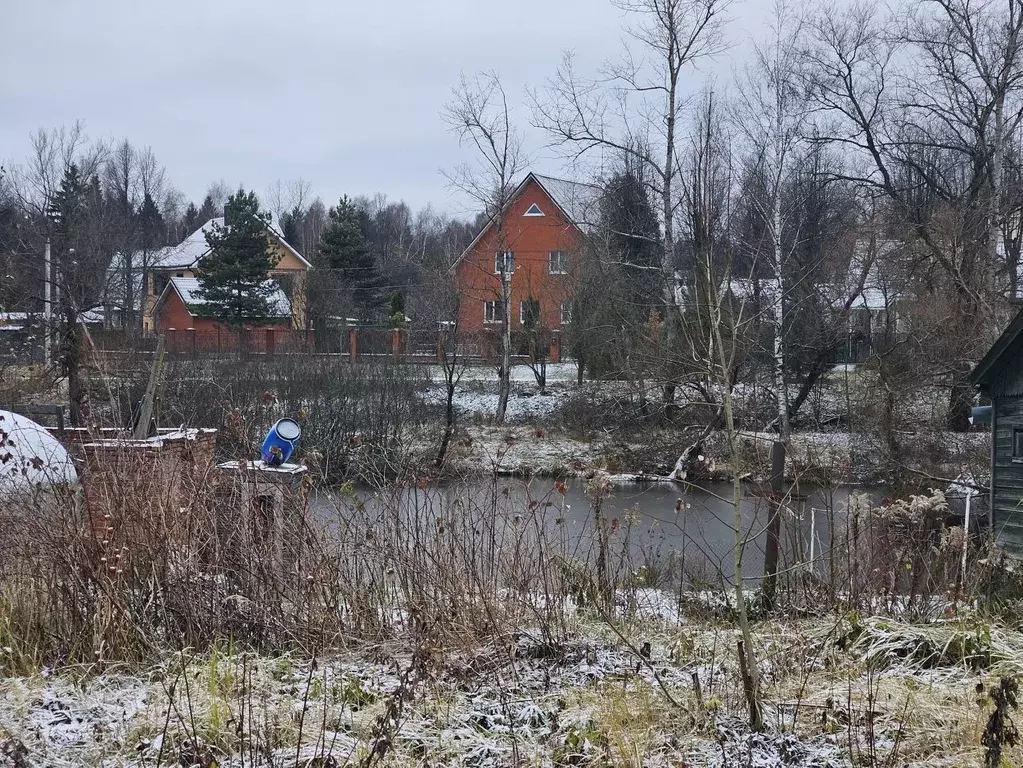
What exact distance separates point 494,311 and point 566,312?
11.0 feet

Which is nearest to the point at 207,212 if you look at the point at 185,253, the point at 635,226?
the point at 185,253

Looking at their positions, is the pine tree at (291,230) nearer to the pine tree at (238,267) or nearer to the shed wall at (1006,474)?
the pine tree at (238,267)

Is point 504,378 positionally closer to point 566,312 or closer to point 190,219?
point 566,312

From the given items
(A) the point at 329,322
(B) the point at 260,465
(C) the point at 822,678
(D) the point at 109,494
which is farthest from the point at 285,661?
(A) the point at 329,322

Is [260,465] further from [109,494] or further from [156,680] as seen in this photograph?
[156,680]

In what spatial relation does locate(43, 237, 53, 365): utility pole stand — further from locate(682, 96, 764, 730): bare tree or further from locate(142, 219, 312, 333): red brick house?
locate(682, 96, 764, 730): bare tree

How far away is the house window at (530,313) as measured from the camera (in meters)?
31.0

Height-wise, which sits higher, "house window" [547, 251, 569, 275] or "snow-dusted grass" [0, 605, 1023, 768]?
"house window" [547, 251, 569, 275]

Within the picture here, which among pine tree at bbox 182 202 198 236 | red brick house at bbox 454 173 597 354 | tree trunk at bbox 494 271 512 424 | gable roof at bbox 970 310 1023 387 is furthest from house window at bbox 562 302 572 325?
pine tree at bbox 182 202 198 236

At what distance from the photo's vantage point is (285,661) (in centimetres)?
459

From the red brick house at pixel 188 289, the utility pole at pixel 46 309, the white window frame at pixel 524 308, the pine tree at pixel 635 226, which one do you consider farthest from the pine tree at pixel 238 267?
the pine tree at pixel 635 226

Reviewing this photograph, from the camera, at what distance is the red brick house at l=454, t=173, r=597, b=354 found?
3056cm

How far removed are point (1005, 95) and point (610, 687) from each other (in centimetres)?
2551

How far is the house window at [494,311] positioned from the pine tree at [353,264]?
21.3ft
